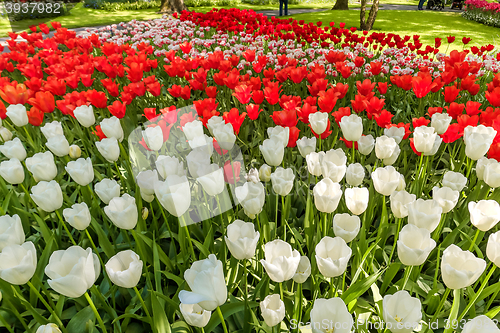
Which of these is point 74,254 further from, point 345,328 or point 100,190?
point 345,328

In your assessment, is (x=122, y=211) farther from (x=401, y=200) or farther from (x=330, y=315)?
(x=401, y=200)

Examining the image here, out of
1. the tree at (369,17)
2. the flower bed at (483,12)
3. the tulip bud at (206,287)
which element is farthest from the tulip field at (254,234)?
the flower bed at (483,12)

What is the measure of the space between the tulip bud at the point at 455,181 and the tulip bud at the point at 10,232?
198 cm

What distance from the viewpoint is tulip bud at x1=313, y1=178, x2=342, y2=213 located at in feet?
4.47

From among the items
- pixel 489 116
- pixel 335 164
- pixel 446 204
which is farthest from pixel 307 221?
pixel 489 116

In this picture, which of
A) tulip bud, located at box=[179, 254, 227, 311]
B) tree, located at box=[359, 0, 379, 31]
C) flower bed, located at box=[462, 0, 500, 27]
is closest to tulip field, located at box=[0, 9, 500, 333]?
tulip bud, located at box=[179, 254, 227, 311]

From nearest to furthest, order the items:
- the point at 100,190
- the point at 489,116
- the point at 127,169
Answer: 1. the point at 100,190
2. the point at 489,116
3. the point at 127,169

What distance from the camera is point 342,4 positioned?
22.8 meters

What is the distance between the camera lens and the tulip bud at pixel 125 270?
1098mm

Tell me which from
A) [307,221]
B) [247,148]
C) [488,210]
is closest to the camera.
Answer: [488,210]

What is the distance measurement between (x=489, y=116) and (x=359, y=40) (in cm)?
435

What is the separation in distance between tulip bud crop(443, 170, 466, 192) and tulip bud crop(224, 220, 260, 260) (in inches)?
42.8

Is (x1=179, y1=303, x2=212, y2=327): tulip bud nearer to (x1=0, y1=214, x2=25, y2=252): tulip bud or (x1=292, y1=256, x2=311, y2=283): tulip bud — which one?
(x1=292, y1=256, x2=311, y2=283): tulip bud

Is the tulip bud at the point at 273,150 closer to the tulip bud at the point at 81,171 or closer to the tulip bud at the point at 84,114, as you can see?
the tulip bud at the point at 81,171
